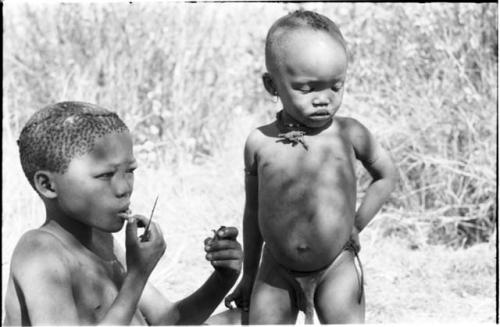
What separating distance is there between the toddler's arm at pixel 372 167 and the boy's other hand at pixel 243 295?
41 cm

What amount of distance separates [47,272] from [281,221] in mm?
994

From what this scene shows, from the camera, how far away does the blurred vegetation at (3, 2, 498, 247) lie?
214 inches

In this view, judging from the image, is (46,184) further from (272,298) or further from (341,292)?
(341,292)

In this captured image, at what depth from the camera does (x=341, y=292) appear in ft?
10.3

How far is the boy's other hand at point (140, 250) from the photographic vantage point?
2.40 meters

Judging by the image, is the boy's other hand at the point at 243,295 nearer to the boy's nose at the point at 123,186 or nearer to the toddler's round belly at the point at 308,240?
the toddler's round belly at the point at 308,240

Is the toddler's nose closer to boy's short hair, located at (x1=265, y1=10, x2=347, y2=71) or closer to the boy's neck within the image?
boy's short hair, located at (x1=265, y1=10, x2=347, y2=71)

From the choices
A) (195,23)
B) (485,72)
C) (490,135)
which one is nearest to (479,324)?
(490,135)

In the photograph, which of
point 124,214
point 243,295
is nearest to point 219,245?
point 124,214

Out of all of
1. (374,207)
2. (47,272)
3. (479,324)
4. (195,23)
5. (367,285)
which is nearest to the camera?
(47,272)

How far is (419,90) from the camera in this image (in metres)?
5.66

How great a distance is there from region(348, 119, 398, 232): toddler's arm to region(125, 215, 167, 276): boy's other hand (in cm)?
103

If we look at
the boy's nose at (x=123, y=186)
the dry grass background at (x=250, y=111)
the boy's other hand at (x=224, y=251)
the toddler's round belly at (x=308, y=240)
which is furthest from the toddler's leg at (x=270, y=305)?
the dry grass background at (x=250, y=111)

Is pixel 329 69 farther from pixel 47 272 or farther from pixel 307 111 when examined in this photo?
pixel 47 272
